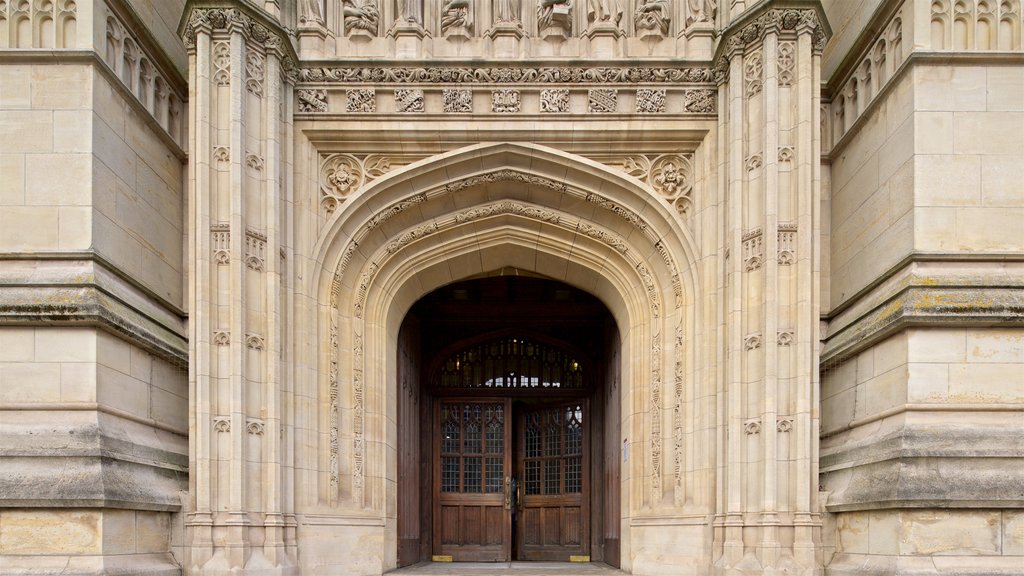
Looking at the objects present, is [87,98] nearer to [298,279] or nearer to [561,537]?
[298,279]

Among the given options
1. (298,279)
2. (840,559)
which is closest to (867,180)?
(840,559)

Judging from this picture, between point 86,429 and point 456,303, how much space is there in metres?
8.51

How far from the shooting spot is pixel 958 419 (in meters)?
8.91

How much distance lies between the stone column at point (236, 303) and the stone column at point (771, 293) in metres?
4.93

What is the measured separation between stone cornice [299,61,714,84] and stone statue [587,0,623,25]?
0.62 metres

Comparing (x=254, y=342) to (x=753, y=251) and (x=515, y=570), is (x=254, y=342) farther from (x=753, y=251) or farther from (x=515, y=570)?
(x=753, y=251)

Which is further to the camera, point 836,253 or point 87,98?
point 836,253

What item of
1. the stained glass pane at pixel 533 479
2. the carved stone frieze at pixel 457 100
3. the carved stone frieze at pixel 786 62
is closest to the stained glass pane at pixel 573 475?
A: the stained glass pane at pixel 533 479

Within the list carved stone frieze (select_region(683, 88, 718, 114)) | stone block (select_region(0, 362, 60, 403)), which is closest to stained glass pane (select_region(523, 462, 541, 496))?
carved stone frieze (select_region(683, 88, 718, 114))

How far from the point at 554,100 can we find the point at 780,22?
270cm

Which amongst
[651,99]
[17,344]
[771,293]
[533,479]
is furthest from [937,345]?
[533,479]

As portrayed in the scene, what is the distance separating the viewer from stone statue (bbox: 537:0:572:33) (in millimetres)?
11680

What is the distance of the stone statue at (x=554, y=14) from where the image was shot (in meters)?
11.7

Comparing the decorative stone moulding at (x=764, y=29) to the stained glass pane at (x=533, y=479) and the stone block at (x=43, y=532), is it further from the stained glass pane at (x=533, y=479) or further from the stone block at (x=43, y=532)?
the stained glass pane at (x=533, y=479)
